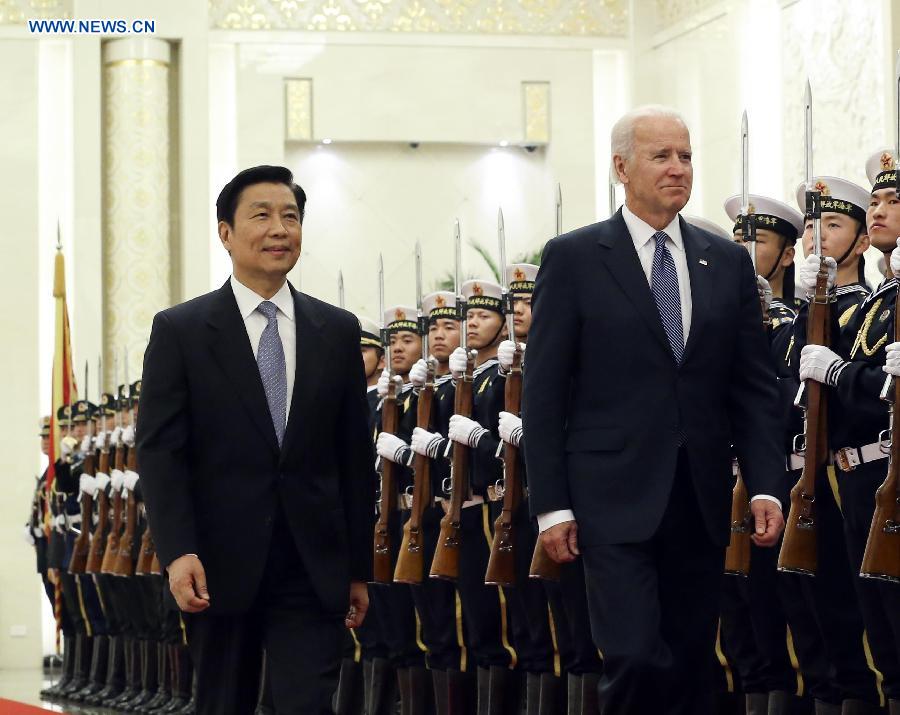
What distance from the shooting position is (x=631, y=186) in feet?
12.8

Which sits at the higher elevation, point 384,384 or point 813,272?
point 813,272

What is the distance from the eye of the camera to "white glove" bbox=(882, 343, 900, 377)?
4367 mm

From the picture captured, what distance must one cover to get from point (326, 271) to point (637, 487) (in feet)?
38.4

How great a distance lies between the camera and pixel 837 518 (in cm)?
495

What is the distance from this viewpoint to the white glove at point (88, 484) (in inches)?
431

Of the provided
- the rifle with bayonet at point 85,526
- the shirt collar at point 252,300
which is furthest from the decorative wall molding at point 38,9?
the shirt collar at point 252,300

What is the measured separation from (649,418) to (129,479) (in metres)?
6.60

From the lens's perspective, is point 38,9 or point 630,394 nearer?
point 630,394

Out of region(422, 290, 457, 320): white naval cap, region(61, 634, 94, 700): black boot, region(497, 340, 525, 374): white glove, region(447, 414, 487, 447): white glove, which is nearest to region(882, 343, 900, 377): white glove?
region(497, 340, 525, 374): white glove

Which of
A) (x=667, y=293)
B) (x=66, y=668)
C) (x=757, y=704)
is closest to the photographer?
(x=667, y=293)

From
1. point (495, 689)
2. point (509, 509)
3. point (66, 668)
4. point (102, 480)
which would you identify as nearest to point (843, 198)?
point (509, 509)

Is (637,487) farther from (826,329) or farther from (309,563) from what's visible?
(826,329)

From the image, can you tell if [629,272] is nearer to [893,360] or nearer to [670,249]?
[670,249]

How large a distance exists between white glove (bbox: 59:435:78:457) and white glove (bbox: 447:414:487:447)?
625 cm
